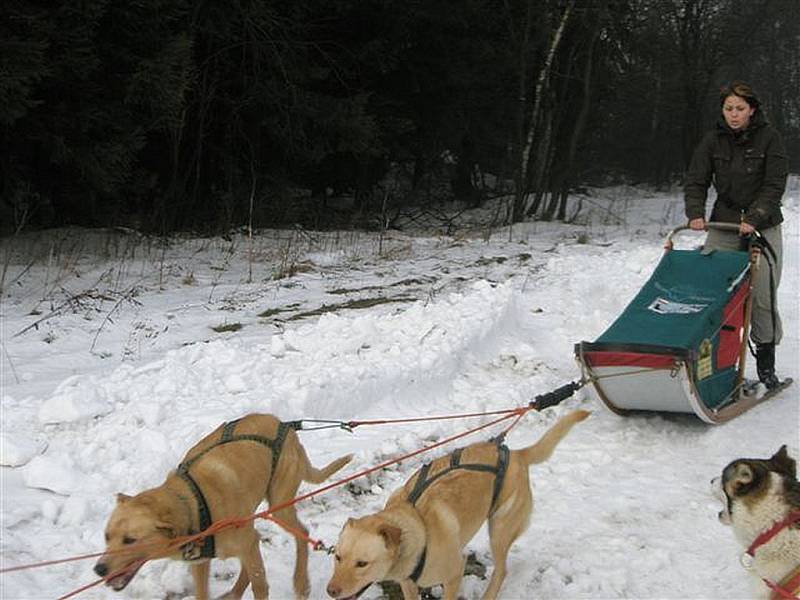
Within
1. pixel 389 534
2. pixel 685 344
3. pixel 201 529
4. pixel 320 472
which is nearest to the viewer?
pixel 389 534

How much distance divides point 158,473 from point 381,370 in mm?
2055

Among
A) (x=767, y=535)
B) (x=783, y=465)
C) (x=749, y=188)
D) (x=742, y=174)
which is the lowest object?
(x=767, y=535)

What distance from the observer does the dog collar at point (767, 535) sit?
3.23m

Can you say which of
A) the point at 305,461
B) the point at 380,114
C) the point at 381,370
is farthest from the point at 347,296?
the point at 380,114

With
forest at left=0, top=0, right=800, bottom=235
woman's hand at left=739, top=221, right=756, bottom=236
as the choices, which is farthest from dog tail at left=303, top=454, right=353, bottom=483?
forest at left=0, top=0, right=800, bottom=235

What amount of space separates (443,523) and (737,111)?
408cm

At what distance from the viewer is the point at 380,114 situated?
17125 millimetres

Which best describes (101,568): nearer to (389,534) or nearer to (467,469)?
(389,534)

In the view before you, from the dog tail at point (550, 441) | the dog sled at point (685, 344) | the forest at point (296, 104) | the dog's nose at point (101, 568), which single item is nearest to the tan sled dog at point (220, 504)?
the dog's nose at point (101, 568)

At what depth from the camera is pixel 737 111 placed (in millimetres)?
5672

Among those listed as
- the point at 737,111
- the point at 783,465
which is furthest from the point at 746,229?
the point at 783,465

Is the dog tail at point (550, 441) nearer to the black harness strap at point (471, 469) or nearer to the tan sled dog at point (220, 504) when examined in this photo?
the black harness strap at point (471, 469)

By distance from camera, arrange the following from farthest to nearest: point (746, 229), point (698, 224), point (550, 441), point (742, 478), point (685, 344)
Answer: point (698, 224)
point (746, 229)
point (685, 344)
point (550, 441)
point (742, 478)

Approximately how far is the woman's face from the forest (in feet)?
23.3
